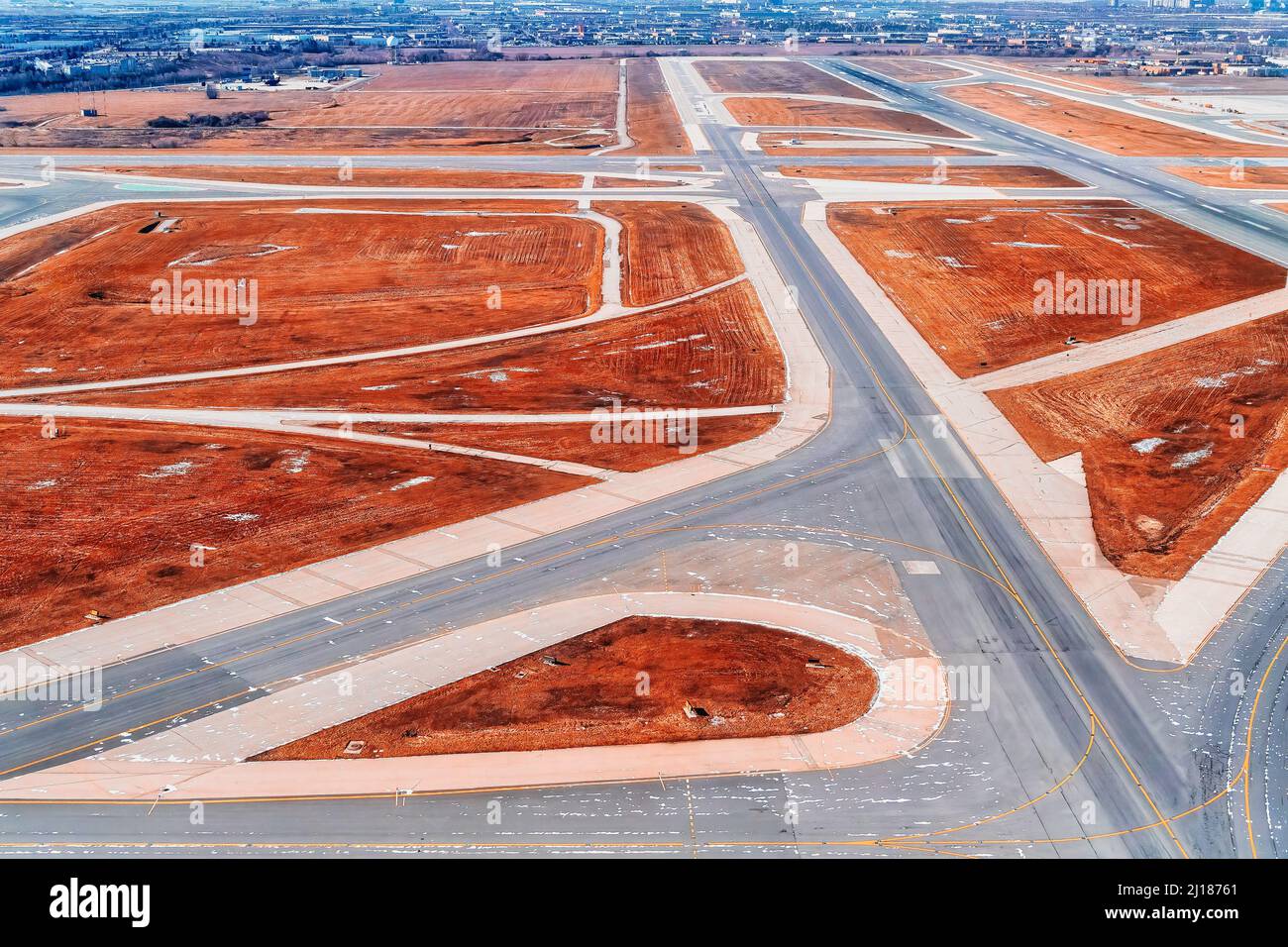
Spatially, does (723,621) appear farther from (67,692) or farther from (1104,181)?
(1104,181)

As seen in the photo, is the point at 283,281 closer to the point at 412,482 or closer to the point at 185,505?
the point at 185,505

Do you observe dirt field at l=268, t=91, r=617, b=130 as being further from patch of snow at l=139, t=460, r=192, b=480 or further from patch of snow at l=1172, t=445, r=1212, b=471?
patch of snow at l=1172, t=445, r=1212, b=471

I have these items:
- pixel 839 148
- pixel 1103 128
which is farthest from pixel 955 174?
pixel 1103 128

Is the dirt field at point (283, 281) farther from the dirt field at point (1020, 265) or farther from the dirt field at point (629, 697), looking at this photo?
the dirt field at point (629, 697)

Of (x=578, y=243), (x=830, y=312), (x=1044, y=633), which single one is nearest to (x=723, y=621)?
(x=1044, y=633)

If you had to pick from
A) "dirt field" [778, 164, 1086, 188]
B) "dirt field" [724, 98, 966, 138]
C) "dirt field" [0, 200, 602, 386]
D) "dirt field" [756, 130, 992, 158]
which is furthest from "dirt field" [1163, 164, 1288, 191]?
"dirt field" [0, 200, 602, 386]

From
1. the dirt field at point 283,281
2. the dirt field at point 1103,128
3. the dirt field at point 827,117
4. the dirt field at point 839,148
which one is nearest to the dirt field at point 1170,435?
the dirt field at point 283,281
